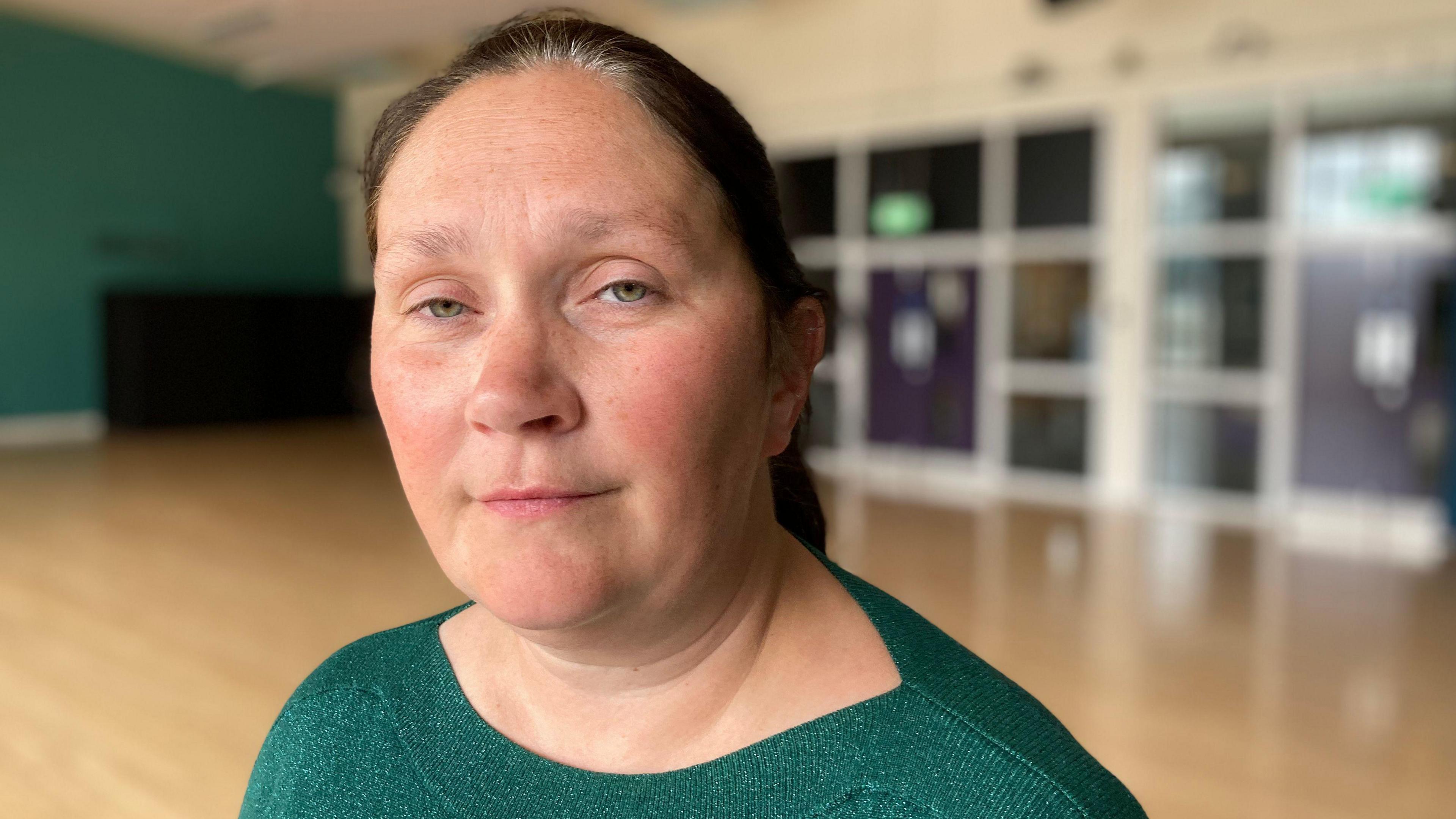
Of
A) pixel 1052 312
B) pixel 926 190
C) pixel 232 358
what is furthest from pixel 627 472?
pixel 232 358

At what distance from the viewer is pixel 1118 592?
5.66 meters

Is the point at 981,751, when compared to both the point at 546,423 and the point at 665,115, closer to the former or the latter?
the point at 546,423

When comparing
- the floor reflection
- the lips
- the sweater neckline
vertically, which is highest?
the lips

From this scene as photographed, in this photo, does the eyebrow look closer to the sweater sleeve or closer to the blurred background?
the blurred background

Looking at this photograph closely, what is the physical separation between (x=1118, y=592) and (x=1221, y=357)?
3.48m

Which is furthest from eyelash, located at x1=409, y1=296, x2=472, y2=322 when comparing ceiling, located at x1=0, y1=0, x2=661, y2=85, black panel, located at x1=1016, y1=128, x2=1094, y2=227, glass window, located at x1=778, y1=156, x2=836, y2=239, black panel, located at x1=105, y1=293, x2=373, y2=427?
black panel, located at x1=105, y1=293, x2=373, y2=427

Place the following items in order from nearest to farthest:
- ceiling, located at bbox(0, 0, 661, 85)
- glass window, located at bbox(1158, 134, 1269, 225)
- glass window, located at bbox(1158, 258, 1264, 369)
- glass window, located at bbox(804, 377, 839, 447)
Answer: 1. glass window, located at bbox(1158, 134, 1269, 225)
2. glass window, located at bbox(1158, 258, 1264, 369)
3. ceiling, located at bbox(0, 0, 661, 85)
4. glass window, located at bbox(804, 377, 839, 447)

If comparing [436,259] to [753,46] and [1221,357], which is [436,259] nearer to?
[1221,357]

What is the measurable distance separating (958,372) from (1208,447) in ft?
7.73

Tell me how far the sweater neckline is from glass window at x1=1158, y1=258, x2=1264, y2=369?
8147mm

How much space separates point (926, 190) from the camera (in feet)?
32.5

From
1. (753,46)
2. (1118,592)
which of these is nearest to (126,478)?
(753,46)

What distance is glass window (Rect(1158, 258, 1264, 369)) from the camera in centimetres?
811

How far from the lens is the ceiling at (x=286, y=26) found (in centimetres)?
1057
